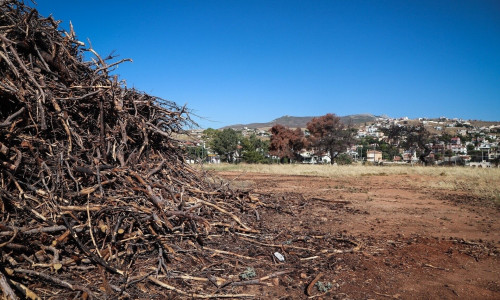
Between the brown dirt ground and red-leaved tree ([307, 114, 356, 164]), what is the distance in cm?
3086

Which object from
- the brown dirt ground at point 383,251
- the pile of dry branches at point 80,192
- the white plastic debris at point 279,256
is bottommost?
the brown dirt ground at point 383,251

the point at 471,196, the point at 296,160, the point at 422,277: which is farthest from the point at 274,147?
the point at 422,277

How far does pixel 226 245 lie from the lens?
4.25 meters

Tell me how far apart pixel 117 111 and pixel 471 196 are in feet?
36.4

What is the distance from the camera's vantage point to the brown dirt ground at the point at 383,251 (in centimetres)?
328

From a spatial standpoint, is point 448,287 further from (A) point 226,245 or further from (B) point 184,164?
(B) point 184,164

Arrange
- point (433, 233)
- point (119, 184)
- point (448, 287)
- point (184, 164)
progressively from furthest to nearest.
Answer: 1. point (184, 164)
2. point (433, 233)
3. point (119, 184)
4. point (448, 287)

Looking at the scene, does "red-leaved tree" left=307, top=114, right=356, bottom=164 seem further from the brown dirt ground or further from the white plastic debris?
the white plastic debris

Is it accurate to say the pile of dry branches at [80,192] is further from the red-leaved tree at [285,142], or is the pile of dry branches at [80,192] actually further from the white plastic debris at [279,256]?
the red-leaved tree at [285,142]

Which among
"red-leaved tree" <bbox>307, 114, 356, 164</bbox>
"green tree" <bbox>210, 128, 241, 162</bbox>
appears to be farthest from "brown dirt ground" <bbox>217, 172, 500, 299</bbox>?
"green tree" <bbox>210, 128, 241, 162</bbox>

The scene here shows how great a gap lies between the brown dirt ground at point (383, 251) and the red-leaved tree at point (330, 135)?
30.9 meters

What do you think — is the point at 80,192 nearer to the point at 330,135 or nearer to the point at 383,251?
the point at 383,251

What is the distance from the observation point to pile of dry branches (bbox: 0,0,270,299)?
3031mm

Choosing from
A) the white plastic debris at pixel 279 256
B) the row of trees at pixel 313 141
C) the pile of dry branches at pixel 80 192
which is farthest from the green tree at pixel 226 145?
the white plastic debris at pixel 279 256
